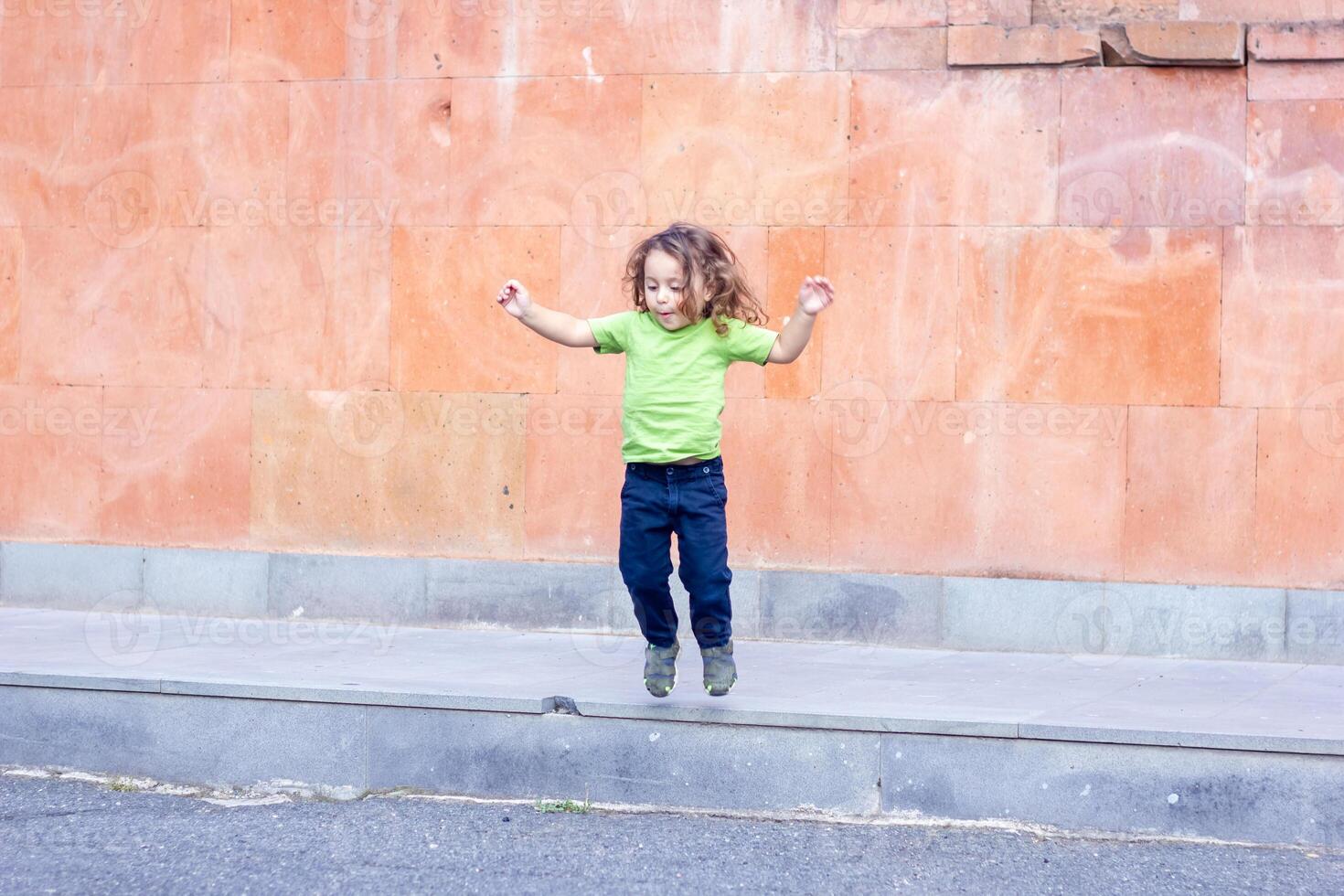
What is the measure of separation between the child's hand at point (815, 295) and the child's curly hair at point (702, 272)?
0.30m

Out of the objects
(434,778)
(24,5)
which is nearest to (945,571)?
(434,778)

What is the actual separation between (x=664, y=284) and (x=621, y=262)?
87.4 inches

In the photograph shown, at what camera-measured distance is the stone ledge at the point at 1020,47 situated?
654 centimetres

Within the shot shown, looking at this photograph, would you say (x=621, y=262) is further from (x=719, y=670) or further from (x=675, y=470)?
(x=719, y=670)

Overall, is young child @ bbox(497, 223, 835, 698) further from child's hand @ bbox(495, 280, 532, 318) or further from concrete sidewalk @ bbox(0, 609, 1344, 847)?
concrete sidewalk @ bbox(0, 609, 1344, 847)

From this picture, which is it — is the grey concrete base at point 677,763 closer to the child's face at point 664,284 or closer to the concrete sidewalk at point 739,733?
the concrete sidewalk at point 739,733

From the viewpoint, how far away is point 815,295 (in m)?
4.56

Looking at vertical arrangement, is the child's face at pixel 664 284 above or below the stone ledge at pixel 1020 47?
below

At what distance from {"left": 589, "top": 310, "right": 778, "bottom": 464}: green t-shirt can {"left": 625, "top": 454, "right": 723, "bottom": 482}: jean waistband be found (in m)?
0.03

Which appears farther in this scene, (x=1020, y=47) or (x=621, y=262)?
(x=621, y=262)

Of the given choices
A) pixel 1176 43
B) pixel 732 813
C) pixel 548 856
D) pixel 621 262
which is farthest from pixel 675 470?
pixel 1176 43

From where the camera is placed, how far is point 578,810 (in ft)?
15.4

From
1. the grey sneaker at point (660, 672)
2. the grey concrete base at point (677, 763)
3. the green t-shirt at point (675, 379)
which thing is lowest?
the grey concrete base at point (677, 763)


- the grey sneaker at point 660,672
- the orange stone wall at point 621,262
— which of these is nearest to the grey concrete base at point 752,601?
the orange stone wall at point 621,262
